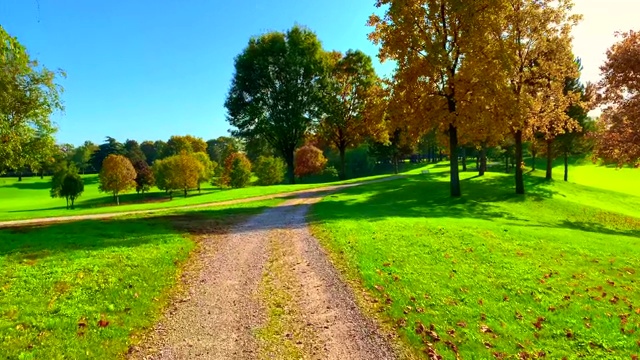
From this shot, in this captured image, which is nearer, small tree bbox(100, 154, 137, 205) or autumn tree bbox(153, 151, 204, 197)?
small tree bbox(100, 154, 137, 205)

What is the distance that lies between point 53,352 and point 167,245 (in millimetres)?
6391

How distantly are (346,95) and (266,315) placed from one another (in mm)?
44077

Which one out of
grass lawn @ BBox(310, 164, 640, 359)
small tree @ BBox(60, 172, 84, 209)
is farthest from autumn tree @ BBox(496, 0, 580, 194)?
small tree @ BBox(60, 172, 84, 209)

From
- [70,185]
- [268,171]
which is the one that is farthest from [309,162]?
[70,185]

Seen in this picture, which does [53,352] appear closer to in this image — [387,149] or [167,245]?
[167,245]

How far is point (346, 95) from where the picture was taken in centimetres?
4972

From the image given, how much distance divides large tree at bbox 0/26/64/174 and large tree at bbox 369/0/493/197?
20.8 m

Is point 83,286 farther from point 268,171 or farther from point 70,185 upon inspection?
point 268,171

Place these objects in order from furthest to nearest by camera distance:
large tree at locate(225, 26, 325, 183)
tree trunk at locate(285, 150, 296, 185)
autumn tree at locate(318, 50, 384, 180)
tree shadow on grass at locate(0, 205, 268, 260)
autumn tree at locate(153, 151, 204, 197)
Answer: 1. autumn tree at locate(153, 151, 204, 197)
2. tree trunk at locate(285, 150, 296, 185)
3. autumn tree at locate(318, 50, 384, 180)
4. large tree at locate(225, 26, 325, 183)
5. tree shadow on grass at locate(0, 205, 268, 260)

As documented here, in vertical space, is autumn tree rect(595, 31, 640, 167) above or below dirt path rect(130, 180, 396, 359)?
above

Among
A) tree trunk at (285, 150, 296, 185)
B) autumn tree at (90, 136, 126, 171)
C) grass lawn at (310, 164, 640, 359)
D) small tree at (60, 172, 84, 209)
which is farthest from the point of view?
autumn tree at (90, 136, 126, 171)

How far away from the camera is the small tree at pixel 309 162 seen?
75500 mm

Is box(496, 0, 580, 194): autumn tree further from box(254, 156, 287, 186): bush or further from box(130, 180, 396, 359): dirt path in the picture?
box(254, 156, 287, 186): bush

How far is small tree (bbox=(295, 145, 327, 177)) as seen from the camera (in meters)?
75.5
